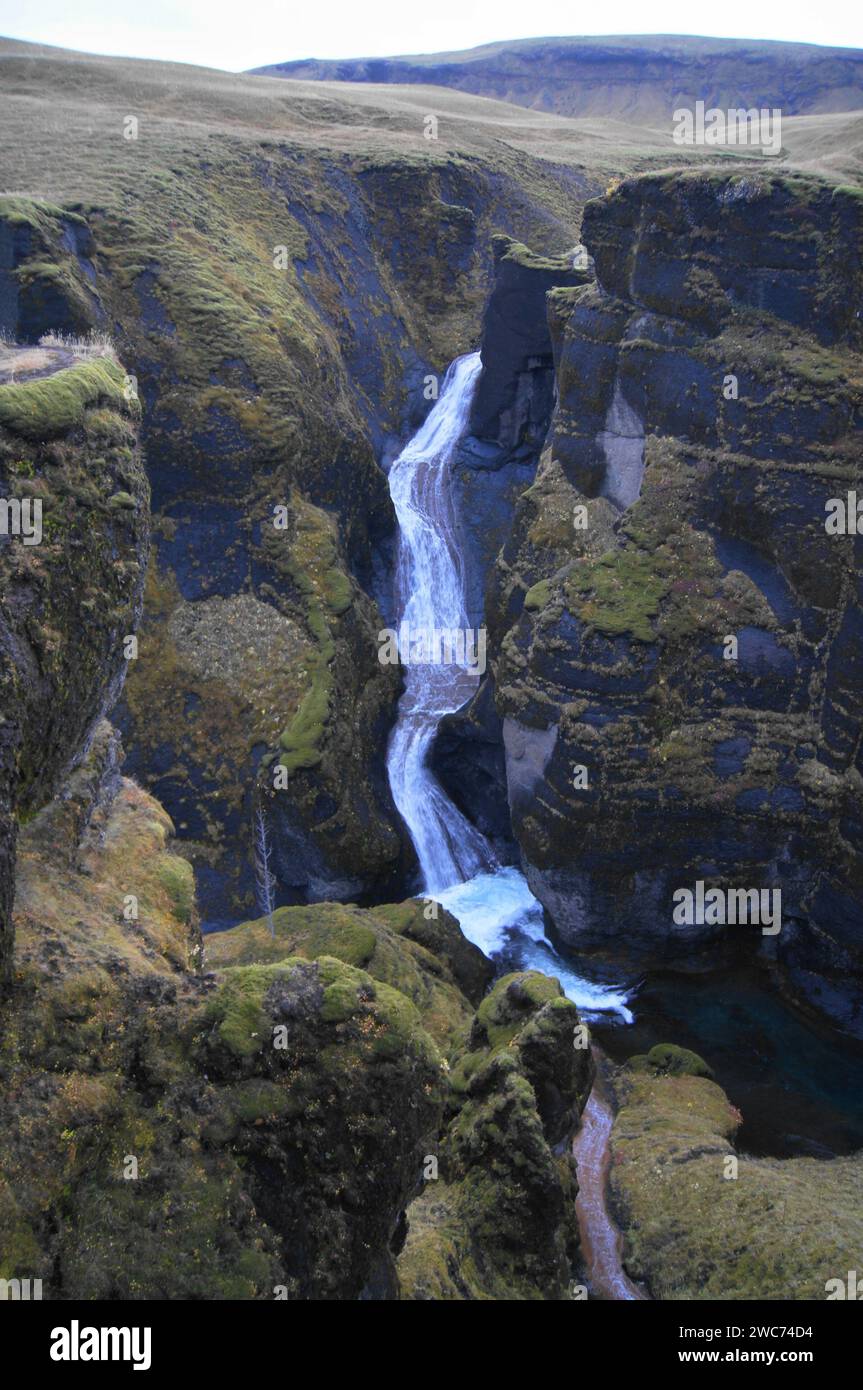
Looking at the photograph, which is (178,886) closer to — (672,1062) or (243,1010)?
(243,1010)

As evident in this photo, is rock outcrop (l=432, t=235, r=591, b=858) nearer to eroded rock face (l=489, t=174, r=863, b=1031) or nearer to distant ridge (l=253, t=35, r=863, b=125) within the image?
eroded rock face (l=489, t=174, r=863, b=1031)

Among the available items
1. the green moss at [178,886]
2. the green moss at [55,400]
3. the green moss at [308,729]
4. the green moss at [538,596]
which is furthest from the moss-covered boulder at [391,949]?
the green moss at [55,400]

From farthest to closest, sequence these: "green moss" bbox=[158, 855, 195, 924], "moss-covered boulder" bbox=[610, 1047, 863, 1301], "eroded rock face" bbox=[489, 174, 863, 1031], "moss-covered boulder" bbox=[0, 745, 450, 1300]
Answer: "eroded rock face" bbox=[489, 174, 863, 1031], "moss-covered boulder" bbox=[610, 1047, 863, 1301], "green moss" bbox=[158, 855, 195, 924], "moss-covered boulder" bbox=[0, 745, 450, 1300]

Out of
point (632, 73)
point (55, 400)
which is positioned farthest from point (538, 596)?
point (632, 73)

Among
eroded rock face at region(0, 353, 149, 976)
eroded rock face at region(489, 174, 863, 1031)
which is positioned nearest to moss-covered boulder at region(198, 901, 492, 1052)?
eroded rock face at region(489, 174, 863, 1031)

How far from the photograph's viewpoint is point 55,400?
50.3ft

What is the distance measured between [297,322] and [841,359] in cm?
2797

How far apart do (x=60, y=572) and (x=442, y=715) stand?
29.9 metres

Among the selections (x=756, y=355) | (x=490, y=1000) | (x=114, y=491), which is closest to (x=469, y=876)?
(x=490, y=1000)

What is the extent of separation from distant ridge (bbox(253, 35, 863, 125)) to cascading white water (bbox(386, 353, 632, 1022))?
345 ft

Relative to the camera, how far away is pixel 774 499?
32031 mm

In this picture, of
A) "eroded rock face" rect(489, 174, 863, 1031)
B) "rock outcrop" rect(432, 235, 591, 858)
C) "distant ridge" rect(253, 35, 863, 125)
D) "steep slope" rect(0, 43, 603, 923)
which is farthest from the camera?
"distant ridge" rect(253, 35, 863, 125)

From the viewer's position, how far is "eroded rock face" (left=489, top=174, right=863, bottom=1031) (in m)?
31.2
